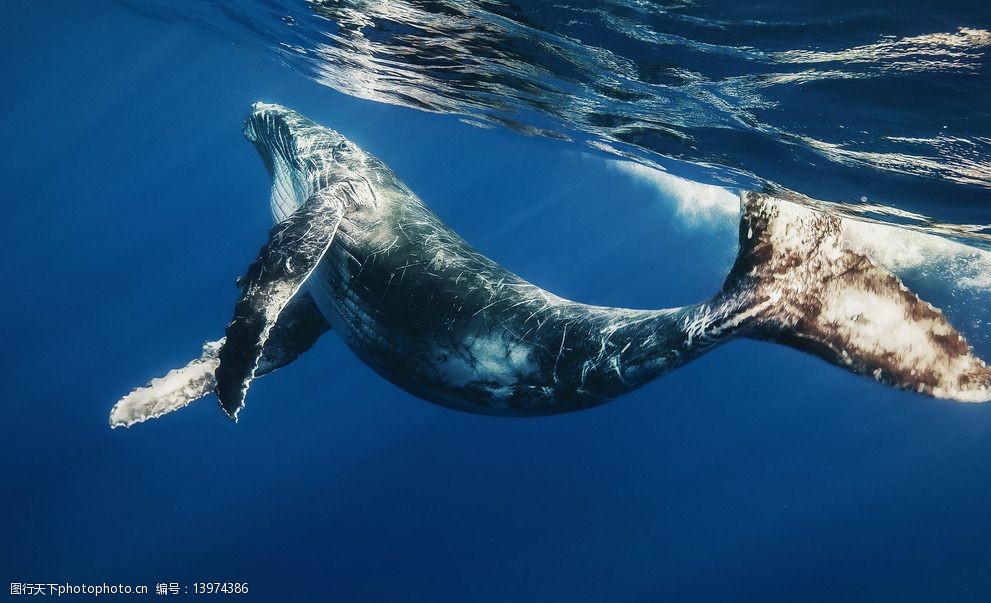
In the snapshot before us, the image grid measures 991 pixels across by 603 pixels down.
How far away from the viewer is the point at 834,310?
13.3 ft

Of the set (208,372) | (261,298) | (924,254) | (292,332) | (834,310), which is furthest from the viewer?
(924,254)

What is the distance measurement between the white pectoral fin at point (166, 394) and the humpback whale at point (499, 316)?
0.02 metres

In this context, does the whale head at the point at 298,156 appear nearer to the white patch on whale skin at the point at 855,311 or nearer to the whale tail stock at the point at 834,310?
the whale tail stock at the point at 834,310

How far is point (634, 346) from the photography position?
472 cm

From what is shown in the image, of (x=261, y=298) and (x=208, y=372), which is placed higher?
(x=261, y=298)

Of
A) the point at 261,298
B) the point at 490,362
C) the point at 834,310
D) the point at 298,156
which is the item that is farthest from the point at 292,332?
the point at 834,310

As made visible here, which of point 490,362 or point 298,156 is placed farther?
point 298,156

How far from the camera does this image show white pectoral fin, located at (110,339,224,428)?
8000 mm

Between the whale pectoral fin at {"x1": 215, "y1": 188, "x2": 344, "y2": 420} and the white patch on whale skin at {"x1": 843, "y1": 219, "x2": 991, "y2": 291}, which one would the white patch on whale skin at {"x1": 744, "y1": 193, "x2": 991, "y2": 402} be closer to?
the whale pectoral fin at {"x1": 215, "y1": 188, "x2": 344, "y2": 420}

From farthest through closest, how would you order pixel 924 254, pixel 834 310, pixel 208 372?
pixel 924 254 < pixel 208 372 < pixel 834 310

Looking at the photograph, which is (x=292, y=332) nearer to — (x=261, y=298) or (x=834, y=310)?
(x=261, y=298)

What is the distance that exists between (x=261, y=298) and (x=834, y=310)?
16.1 feet

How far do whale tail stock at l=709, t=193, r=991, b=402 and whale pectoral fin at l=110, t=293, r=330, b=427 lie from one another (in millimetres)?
5892

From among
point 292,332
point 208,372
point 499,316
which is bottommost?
point 208,372
